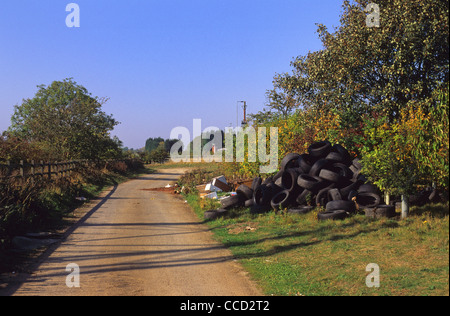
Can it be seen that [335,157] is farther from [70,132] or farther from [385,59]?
[70,132]

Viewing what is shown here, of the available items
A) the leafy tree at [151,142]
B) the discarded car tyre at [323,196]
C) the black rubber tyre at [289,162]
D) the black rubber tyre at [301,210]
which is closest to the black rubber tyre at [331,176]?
the discarded car tyre at [323,196]

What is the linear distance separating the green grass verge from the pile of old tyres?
2.29 ft

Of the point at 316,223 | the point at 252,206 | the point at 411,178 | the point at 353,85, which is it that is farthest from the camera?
the point at 353,85

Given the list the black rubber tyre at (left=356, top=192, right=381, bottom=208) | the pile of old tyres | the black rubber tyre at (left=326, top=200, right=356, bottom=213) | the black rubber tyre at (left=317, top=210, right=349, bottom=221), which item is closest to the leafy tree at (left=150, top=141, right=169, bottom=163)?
the pile of old tyres

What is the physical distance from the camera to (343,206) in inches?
518

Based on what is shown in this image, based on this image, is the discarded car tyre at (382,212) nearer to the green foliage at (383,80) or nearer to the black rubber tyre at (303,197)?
the green foliage at (383,80)

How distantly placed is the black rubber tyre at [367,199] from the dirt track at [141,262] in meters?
5.25

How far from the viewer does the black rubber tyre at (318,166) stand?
15398 mm

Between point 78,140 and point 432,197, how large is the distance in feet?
97.6

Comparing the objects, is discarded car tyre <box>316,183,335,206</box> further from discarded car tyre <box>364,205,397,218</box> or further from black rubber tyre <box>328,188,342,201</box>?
discarded car tyre <box>364,205,397,218</box>

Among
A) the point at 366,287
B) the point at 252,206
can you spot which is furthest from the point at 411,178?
the point at 252,206

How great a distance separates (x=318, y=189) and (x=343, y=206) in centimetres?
207
